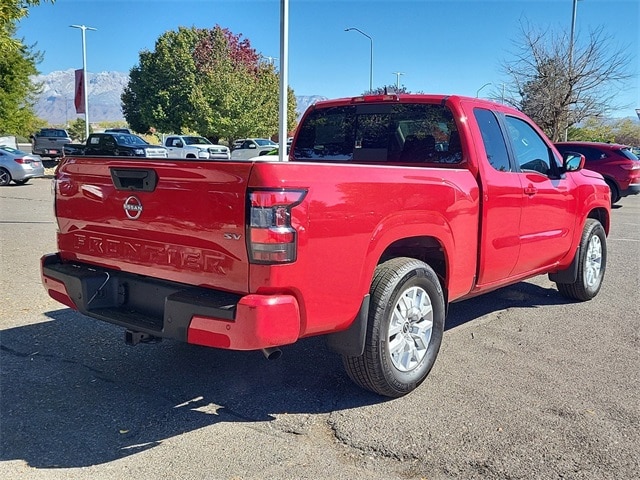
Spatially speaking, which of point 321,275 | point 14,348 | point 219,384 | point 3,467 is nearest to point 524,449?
point 321,275

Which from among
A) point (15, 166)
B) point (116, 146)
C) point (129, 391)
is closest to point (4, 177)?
point (15, 166)

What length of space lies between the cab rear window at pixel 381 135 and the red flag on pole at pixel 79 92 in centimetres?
2189

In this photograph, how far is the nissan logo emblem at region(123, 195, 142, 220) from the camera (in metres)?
3.43

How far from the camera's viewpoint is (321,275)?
10.4ft

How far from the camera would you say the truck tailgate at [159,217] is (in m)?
3.04

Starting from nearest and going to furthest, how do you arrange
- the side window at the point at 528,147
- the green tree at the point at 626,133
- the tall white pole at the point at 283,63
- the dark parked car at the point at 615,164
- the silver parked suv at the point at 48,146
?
the side window at the point at 528,147
the tall white pole at the point at 283,63
the dark parked car at the point at 615,164
the silver parked suv at the point at 48,146
the green tree at the point at 626,133

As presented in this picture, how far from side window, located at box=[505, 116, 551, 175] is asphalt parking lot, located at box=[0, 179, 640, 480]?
57.3 inches

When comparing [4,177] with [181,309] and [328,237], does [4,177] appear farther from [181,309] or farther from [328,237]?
[328,237]

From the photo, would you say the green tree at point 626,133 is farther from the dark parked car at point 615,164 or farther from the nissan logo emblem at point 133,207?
the nissan logo emblem at point 133,207

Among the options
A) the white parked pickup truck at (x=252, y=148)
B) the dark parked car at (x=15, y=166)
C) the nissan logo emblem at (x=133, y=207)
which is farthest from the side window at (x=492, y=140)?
the white parked pickup truck at (x=252, y=148)

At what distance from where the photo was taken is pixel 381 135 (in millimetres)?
4988

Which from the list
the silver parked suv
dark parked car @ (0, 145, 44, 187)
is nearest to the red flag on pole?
dark parked car @ (0, 145, 44, 187)

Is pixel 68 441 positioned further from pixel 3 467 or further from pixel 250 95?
pixel 250 95

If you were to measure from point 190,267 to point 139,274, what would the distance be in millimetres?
486
